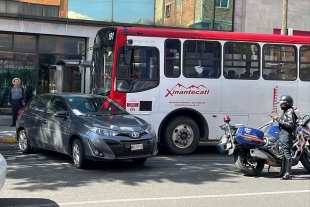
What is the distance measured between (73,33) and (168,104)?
7746 mm

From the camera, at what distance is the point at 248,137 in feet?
29.7

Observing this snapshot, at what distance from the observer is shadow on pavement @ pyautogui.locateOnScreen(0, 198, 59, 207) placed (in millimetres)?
6611

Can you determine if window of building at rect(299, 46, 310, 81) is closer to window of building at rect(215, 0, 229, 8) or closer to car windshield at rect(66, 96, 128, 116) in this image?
car windshield at rect(66, 96, 128, 116)

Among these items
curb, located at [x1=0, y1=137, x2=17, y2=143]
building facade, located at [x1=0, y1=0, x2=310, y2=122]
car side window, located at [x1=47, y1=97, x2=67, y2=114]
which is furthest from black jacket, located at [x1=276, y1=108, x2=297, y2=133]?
building facade, located at [x1=0, y1=0, x2=310, y2=122]

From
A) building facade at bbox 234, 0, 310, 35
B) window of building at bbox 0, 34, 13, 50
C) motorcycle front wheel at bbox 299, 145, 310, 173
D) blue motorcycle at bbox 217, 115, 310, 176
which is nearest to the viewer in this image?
blue motorcycle at bbox 217, 115, 310, 176

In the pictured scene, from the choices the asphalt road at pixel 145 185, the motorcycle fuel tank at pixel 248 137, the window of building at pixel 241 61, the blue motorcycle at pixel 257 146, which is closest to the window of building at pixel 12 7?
the asphalt road at pixel 145 185

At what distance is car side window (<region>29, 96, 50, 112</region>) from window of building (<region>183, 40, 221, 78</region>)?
3.63 m

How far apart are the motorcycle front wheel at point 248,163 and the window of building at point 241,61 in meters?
3.48

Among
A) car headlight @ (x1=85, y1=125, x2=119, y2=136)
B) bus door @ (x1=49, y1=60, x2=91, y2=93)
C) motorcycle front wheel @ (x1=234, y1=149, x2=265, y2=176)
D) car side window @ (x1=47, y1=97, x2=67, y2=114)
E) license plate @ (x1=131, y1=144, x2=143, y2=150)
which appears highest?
bus door @ (x1=49, y1=60, x2=91, y2=93)

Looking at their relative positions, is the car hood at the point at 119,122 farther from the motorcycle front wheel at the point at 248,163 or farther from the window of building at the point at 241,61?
the window of building at the point at 241,61

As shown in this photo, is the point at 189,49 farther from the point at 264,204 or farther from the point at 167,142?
the point at 264,204

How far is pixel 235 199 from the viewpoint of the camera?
23.7ft

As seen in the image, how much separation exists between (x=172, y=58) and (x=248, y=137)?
3750mm

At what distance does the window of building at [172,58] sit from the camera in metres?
11.9
